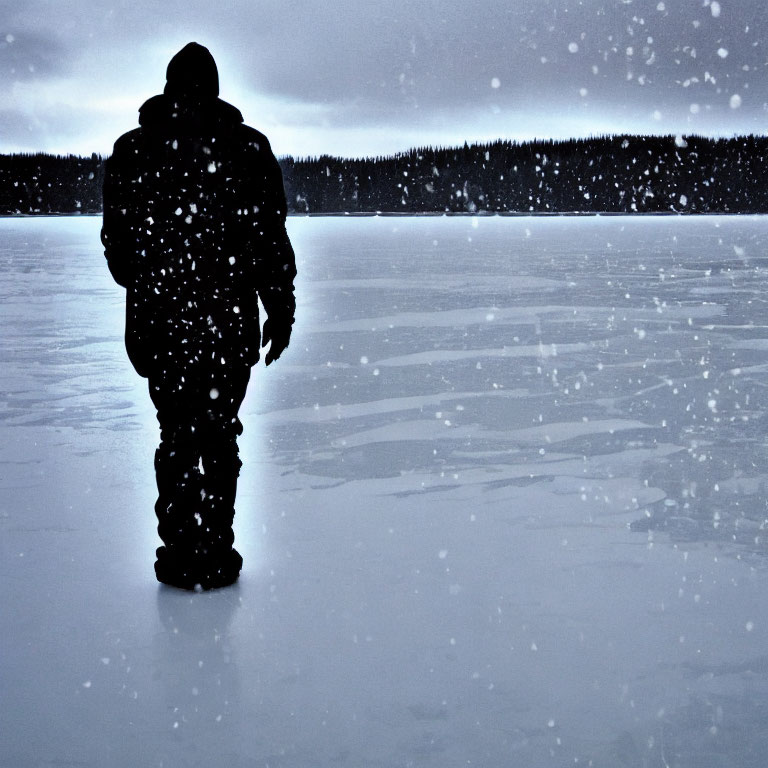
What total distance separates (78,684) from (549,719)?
4.14ft

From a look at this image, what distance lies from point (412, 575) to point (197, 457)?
0.86 metres

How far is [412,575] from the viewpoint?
11.3ft

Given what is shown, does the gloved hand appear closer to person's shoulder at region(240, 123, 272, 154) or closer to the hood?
person's shoulder at region(240, 123, 272, 154)

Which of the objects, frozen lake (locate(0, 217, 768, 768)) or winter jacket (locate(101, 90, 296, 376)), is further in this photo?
winter jacket (locate(101, 90, 296, 376))

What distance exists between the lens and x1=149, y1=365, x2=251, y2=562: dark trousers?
3289 mm

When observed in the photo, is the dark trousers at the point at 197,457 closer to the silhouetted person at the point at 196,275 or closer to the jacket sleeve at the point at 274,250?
the silhouetted person at the point at 196,275

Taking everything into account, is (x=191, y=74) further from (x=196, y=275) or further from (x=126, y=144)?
(x=196, y=275)

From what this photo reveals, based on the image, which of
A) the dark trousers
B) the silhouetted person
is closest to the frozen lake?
the dark trousers

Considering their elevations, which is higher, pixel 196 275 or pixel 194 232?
pixel 194 232

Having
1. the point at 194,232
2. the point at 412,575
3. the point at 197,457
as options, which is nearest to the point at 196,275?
the point at 194,232

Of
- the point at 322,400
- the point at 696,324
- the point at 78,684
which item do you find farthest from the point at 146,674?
the point at 696,324

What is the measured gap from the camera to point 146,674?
2.70 metres

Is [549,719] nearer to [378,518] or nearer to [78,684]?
[78,684]

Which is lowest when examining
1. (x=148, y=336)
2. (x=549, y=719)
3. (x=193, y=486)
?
(x=549, y=719)
